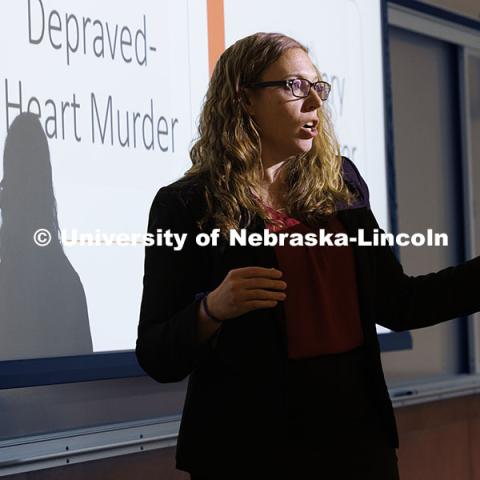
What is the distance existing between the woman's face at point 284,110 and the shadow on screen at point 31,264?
67cm

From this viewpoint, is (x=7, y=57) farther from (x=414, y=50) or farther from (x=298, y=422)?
(x=414, y=50)

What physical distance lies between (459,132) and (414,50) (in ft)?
1.22

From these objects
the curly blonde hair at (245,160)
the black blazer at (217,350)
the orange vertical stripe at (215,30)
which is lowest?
the black blazer at (217,350)

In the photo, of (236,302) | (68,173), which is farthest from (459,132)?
(236,302)

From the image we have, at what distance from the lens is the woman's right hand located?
1.06 meters

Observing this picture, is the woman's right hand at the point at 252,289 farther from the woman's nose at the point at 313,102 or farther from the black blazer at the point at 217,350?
the woman's nose at the point at 313,102

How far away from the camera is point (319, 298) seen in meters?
1.25

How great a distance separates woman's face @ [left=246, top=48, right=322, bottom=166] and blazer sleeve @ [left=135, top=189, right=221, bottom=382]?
0.57 ft

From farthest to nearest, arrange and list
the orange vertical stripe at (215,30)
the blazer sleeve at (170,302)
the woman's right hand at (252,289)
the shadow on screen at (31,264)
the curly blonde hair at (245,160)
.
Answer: the orange vertical stripe at (215,30), the shadow on screen at (31,264), the curly blonde hair at (245,160), the blazer sleeve at (170,302), the woman's right hand at (252,289)

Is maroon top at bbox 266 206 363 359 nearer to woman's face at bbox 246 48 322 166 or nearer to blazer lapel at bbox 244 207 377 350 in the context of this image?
blazer lapel at bbox 244 207 377 350

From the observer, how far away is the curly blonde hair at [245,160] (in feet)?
4.26

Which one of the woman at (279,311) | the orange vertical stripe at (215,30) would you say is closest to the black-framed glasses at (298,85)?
the woman at (279,311)

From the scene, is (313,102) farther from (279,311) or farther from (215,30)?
(215,30)

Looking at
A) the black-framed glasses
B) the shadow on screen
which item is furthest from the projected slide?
the black-framed glasses
